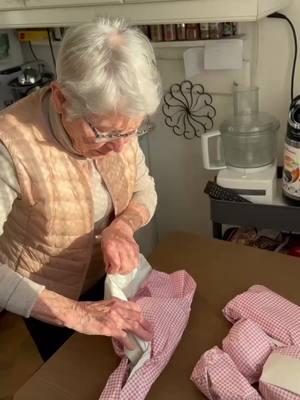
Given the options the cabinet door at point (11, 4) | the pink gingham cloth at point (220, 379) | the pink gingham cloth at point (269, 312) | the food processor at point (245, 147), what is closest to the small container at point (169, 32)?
the food processor at point (245, 147)

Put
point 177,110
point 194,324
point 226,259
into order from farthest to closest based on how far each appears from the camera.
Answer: point 177,110 → point 226,259 → point 194,324

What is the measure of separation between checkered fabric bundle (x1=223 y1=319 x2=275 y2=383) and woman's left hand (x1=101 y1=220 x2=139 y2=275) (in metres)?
0.27

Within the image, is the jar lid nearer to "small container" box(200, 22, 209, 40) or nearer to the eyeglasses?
"small container" box(200, 22, 209, 40)

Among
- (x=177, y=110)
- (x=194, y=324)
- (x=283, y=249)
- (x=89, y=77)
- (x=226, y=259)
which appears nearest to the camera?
(x=89, y=77)

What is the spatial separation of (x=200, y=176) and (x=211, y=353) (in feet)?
3.29

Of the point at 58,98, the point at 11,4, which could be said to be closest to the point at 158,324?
the point at 58,98

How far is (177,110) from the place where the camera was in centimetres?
168

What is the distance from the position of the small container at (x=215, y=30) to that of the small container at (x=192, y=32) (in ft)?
0.14

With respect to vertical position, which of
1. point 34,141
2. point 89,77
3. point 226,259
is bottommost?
point 226,259

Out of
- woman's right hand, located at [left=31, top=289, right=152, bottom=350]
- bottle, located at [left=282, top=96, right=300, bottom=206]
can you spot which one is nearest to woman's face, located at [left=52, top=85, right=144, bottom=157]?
woman's right hand, located at [left=31, top=289, right=152, bottom=350]

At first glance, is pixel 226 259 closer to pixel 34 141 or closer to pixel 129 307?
pixel 129 307

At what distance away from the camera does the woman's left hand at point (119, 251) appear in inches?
37.0

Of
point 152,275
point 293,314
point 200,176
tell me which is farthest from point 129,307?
point 200,176

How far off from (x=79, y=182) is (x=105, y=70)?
293mm
